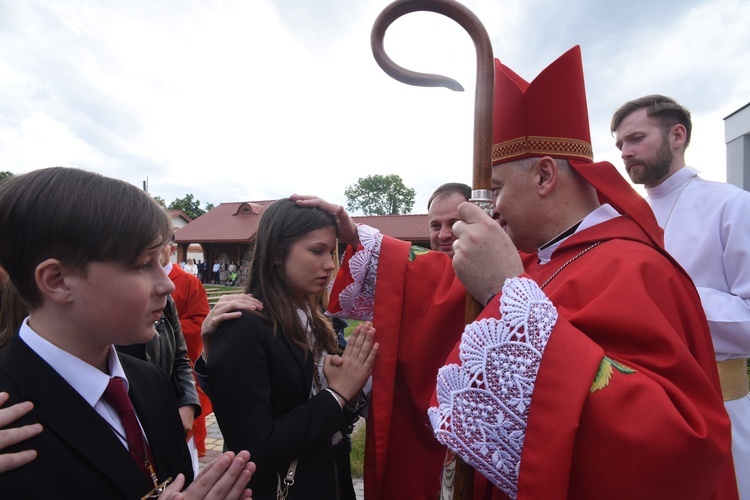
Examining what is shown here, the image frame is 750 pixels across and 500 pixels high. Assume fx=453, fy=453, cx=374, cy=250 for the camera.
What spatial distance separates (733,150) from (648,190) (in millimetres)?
9747

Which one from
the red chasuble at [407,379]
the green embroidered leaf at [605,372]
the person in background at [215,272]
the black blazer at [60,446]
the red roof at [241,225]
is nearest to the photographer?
the black blazer at [60,446]

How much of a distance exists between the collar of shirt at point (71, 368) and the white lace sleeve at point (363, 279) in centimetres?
128

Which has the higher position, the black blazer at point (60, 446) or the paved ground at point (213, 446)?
the black blazer at point (60, 446)

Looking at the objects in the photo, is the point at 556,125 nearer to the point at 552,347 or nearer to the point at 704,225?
the point at 552,347

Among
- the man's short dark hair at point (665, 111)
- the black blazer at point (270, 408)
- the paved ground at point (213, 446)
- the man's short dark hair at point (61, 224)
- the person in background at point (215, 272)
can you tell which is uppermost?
the man's short dark hair at point (665, 111)

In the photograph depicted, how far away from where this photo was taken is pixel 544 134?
173cm

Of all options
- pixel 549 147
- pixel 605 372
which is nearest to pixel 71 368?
pixel 605 372

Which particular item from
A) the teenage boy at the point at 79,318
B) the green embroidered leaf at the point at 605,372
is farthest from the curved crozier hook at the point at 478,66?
the teenage boy at the point at 79,318

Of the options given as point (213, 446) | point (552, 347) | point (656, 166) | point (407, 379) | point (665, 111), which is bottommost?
point (213, 446)


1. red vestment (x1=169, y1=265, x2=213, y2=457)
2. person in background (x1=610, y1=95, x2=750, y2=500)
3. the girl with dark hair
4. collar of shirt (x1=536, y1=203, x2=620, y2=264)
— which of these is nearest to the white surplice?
person in background (x1=610, y1=95, x2=750, y2=500)

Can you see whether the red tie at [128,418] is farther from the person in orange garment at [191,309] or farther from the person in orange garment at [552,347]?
the person in orange garment at [191,309]

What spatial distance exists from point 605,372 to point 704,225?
2.03m

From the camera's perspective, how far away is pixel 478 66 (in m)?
1.59

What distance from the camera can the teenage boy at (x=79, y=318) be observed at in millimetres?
1089
